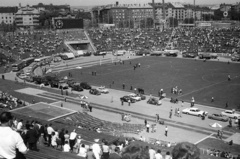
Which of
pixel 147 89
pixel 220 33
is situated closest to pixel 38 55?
pixel 147 89

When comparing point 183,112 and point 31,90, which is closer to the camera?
point 183,112

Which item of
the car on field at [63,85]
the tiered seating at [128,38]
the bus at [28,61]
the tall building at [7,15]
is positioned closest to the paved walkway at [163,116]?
the car on field at [63,85]

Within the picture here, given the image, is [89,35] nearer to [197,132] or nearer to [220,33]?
[220,33]

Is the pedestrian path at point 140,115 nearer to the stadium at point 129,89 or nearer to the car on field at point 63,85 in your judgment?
the stadium at point 129,89

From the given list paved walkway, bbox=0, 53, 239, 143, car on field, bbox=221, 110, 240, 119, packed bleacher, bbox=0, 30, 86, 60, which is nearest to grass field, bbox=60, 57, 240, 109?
car on field, bbox=221, 110, 240, 119

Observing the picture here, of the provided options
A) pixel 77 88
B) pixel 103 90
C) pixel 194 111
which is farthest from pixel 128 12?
pixel 194 111

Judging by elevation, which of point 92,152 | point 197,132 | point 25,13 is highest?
point 25,13
